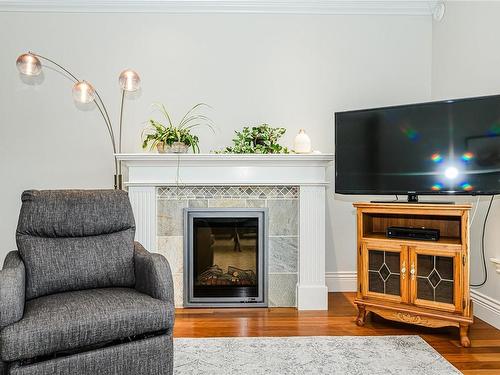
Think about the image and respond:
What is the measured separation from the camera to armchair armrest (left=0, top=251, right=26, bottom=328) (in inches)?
70.3

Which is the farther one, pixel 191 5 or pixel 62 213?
pixel 191 5

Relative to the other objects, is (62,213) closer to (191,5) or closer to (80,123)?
(80,123)

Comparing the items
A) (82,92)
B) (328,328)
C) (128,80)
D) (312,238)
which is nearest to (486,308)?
(328,328)

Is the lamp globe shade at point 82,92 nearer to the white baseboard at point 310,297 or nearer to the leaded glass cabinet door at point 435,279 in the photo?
the white baseboard at point 310,297

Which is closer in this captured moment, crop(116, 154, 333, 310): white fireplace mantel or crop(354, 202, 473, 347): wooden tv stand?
crop(354, 202, 473, 347): wooden tv stand

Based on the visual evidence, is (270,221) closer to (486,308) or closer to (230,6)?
(486,308)

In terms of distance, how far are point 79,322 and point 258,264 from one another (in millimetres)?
1815

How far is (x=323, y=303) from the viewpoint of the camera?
3.40 meters

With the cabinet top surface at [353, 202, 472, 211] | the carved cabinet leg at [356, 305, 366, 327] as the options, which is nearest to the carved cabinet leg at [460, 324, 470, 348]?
the carved cabinet leg at [356, 305, 366, 327]

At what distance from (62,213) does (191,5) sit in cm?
243

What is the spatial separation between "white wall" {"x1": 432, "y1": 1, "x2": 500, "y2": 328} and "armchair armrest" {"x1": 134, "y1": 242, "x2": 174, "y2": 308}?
7.76ft

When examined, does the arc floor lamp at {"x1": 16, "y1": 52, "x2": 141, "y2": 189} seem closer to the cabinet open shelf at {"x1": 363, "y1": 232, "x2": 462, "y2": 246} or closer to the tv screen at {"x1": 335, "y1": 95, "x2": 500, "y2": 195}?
the tv screen at {"x1": 335, "y1": 95, "x2": 500, "y2": 195}

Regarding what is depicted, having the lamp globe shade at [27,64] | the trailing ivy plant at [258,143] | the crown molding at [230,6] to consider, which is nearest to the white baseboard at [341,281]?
the trailing ivy plant at [258,143]

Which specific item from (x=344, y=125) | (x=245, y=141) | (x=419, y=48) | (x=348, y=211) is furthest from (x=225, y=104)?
(x=419, y=48)
